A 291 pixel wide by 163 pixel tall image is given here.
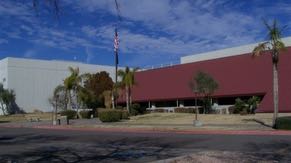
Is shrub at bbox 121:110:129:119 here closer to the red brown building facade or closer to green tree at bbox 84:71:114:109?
the red brown building facade

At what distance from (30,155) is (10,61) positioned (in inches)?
3444

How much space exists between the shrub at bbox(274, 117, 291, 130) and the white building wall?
7581 cm

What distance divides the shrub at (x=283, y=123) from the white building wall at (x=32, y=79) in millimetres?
75806

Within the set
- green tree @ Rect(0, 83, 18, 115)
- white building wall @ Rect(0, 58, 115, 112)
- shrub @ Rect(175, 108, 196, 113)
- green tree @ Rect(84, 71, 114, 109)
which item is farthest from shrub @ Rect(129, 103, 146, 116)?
white building wall @ Rect(0, 58, 115, 112)

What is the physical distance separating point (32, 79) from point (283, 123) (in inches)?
3084

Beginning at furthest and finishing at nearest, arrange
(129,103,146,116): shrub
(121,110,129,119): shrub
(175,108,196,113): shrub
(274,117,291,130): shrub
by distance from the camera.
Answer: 1. (129,103,146,116): shrub
2. (175,108,196,113): shrub
3. (121,110,129,119): shrub
4. (274,117,291,130): shrub

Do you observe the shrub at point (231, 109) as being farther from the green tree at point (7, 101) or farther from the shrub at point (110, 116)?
the green tree at point (7, 101)

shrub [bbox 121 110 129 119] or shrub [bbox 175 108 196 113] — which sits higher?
shrub [bbox 175 108 196 113]

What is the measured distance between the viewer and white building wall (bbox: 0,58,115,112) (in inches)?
4013

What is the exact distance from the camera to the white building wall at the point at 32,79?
102 m

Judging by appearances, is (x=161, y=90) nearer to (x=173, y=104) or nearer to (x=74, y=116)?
(x=173, y=104)

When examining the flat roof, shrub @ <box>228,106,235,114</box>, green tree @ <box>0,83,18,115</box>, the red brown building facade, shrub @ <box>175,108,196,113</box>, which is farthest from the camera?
green tree @ <box>0,83,18,115</box>

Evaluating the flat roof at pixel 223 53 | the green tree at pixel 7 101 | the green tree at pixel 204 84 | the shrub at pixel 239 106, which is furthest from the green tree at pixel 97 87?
Result: the shrub at pixel 239 106

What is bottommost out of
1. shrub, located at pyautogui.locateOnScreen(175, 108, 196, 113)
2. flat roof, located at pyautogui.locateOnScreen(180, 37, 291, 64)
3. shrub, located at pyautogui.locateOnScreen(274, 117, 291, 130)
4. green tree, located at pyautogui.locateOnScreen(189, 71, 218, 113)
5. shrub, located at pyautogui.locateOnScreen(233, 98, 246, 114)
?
shrub, located at pyautogui.locateOnScreen(274, 117, 291, 130)
